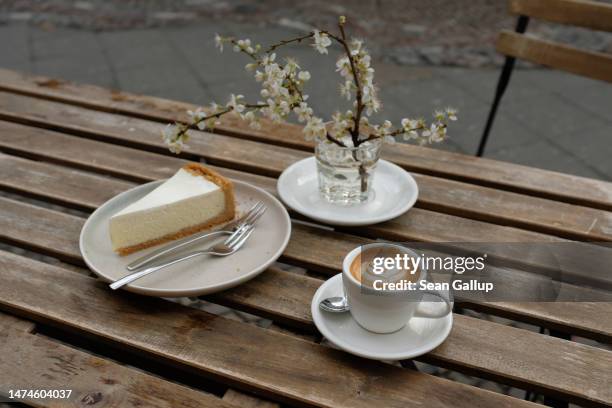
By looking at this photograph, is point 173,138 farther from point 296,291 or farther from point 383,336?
point 383,336

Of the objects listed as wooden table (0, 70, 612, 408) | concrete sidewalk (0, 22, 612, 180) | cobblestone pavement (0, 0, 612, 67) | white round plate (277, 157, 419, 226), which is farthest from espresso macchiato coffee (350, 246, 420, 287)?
cobblestone pavement (0, 0, 612, 67)

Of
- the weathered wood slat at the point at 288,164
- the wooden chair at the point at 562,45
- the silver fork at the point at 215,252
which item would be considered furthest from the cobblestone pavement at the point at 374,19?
the silver fork at the point at 215,252

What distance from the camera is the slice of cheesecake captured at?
1.02 metres

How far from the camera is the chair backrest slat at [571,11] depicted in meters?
1.58

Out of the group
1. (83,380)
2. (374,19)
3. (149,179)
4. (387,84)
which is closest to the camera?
(83,380)

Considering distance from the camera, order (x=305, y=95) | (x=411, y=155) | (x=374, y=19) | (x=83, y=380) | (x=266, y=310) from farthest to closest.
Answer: (x=374, y=19)
(x=411, y=155)
(x=305, y=95)
(x=266, y=310)
(x=83, y=380)

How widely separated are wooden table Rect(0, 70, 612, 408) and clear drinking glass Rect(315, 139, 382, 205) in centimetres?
9

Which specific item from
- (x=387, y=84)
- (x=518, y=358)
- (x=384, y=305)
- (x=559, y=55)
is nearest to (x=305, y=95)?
(x=384, y=305)

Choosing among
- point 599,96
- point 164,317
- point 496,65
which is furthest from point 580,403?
point 496,65

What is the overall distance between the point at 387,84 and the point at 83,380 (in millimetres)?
2898

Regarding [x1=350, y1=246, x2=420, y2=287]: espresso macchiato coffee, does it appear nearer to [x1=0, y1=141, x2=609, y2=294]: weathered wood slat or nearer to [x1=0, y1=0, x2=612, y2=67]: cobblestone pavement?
[x1=0, y1=141, x2=609, y2=294]: weathered wood slat

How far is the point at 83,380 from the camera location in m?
0.79

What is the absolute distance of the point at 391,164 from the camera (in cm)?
131

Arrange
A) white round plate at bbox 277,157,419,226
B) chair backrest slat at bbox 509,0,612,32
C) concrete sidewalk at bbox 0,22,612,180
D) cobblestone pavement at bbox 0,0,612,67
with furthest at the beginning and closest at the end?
cobblestone pavement at bbox 0,0,612,67 → concrete sidewalk at bbox 0,22,612,180 → chair backrest slat at bbox 509,0,612,32 → white round plate at bbox 277,157,419,226
